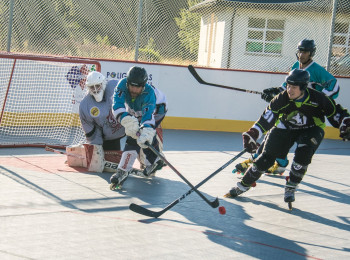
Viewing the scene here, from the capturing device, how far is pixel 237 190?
18.9 feet

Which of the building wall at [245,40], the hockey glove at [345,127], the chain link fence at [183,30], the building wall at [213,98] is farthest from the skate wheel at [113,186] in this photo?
the building wall at [245,40]

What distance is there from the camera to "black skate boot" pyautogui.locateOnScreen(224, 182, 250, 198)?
573 cm

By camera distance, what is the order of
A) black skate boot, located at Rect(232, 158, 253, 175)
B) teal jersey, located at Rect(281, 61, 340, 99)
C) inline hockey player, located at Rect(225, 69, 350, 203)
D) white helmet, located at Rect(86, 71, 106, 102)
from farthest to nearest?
black skate boot, located at Rect(232, 158, 253, 175) < white helmet, located at Rect(86, 71, 106, 102) < teal jersey, located at Rect(281, 61, 340, 99) < inline hockey player, located at Rect(225, 69, 350, 203)

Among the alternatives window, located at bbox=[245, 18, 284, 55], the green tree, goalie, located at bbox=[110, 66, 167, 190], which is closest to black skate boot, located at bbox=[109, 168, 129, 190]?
goalie, located at bbox=[110, 66, 167, 190]

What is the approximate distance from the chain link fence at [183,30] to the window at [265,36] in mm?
19

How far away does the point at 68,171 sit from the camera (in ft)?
21.6

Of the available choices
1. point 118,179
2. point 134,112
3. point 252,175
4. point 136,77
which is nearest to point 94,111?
point 134,112

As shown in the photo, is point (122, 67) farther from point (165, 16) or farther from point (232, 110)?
point (232, 110)

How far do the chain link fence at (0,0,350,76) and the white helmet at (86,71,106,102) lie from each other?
3.15 meters

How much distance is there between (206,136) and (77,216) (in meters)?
5.37

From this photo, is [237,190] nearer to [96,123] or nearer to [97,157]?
[97,157]

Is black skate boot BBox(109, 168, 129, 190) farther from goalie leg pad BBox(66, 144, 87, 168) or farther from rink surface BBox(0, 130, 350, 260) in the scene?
goalie leg pad BBox(66, 144, 87, 168)

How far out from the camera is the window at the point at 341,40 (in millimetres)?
10633

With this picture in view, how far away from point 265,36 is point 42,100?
16.8 ft
